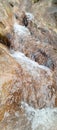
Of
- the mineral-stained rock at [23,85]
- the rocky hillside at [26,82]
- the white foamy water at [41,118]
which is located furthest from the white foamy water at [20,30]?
the white foamy water at [41,118]

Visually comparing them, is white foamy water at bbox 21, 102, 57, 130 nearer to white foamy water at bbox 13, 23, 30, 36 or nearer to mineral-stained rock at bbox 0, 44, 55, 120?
mineral-stained rock at bbox 0, 44, 55, 120

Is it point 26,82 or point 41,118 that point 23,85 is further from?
point 41,118

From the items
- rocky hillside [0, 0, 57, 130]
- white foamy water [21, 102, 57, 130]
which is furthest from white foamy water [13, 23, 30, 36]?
white foamy water [21, 102, 57, 130]

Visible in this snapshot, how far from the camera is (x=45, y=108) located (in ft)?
26.3

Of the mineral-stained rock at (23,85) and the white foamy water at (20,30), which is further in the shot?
the white foamy water at (20,30)

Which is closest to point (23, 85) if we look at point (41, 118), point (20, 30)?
point (41, 118)

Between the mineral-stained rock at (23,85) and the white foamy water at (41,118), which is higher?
the mineral-stained rock at (23,85)

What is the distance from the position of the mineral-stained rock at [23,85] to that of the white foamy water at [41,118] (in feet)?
0.78

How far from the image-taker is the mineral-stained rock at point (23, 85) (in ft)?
22.4

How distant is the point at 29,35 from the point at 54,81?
4.92 meters

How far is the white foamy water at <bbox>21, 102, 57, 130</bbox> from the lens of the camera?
22.4 ft

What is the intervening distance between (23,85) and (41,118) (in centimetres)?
127

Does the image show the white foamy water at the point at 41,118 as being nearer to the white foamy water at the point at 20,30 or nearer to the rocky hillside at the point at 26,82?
the rocky hillside at the point at 26,82

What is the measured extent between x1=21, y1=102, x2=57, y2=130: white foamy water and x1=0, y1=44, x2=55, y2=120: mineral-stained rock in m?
0.24
